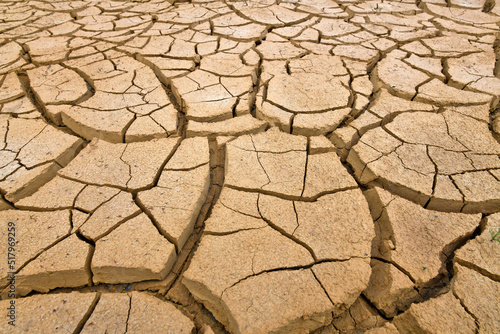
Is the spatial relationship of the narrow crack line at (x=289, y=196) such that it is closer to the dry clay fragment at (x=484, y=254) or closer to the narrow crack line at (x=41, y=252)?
the dry clay fragment at (x=484, y=254)

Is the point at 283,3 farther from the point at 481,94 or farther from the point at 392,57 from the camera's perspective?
the point at 481,94

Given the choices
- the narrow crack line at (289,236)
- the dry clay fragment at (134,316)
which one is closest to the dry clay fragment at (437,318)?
the narrow crack line at (289,236)

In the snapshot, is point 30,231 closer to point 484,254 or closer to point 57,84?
point 57,84

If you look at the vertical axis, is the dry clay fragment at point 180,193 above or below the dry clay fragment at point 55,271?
above

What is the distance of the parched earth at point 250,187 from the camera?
3.90 ft

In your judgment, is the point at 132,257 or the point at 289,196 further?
the point at 289,196

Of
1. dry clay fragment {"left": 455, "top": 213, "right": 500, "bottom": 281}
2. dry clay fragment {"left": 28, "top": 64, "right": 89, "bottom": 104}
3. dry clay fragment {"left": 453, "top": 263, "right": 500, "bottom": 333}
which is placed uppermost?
dry clay fragment {"left": 28, "top": 64, "right": 89, "bottom": 104}

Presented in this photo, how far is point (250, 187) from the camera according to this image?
1.60 meters

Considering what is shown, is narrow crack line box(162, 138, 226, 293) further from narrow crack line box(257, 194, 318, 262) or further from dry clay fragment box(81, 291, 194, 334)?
narrow crack line box(257, 194, 318, 262)

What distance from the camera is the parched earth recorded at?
1188 millimetres

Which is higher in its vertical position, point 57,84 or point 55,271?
point 57,84

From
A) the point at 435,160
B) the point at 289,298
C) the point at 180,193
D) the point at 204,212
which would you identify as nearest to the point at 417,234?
the point at 435,160

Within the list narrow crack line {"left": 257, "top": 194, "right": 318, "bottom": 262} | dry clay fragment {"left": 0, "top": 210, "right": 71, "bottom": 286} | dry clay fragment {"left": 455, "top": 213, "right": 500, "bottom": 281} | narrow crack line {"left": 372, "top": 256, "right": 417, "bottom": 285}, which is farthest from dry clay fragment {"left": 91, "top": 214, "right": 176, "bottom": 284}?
dry clay fragment {"left": 455, "top": 213, "right": 500, "bottom": 281}

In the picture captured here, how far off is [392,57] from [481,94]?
0.85 metres
